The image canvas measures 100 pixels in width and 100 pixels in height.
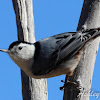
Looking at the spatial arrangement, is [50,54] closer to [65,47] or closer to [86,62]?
[65,47]

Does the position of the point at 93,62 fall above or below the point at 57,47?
below

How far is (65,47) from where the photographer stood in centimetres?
187

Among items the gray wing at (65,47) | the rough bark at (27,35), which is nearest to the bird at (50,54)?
the gray wing at (65,47)

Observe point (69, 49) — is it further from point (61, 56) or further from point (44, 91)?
point (44, 91)

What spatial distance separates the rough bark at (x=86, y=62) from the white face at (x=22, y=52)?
366mm

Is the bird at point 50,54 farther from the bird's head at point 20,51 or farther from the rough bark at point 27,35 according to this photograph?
the rough bark at point 27,35

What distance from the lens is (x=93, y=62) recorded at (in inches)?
68.9

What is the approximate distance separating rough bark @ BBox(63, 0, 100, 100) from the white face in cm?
37

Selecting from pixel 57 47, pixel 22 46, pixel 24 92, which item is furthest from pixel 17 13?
pixel 24 92

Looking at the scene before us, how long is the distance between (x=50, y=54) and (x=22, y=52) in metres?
0.22

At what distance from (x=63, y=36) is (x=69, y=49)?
11 cm

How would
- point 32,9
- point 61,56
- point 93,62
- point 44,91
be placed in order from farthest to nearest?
point 32,9, point 44,91, point 61,56, point 93,62

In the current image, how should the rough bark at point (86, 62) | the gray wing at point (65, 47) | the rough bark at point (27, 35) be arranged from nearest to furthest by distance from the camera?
the rough bark at point (86, 62) < the gray wing at point (65, 47) < the rough bark at point (27, 35)

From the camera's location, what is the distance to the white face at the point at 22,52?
186 centimetres
